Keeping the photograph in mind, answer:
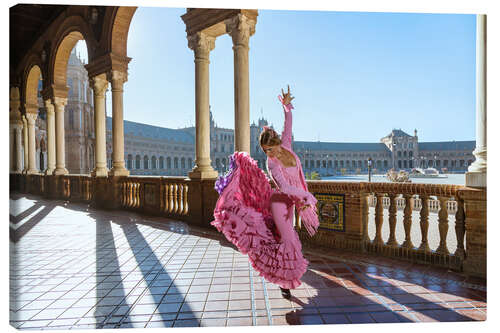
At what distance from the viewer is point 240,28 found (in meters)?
5.43

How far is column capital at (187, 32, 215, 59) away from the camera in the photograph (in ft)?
20.1

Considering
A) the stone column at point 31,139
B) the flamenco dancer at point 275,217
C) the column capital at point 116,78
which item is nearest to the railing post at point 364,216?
the flamenco dancer at point 275,217

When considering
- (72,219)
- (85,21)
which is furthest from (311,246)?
(85,21)

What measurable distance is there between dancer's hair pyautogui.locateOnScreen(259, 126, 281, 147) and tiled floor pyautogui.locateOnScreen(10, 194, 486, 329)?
4.91 feet

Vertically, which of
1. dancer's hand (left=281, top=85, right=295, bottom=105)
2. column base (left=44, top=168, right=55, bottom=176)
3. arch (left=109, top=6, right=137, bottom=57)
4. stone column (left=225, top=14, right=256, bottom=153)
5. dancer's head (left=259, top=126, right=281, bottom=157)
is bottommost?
column base (left=44, top=168, right=55, bottom=176)

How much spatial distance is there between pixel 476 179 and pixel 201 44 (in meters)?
5.34

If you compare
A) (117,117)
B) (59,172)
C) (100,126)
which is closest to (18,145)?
(59,172)

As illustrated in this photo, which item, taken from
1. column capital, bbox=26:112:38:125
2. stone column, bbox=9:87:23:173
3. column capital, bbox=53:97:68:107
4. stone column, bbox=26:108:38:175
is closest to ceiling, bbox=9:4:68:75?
stone column, bbox=9:87:23:173

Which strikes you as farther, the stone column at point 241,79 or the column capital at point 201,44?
the column capital at point 201,44

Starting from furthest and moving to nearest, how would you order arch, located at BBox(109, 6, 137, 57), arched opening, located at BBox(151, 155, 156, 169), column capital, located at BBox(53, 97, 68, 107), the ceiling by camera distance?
1. arched opening, located at BBox(151, 155, 156, 169)
2. column capital, located at BBox(53, 97, 68, 107)
3. the ceiling
4. arch, located at BBox(109, 6, 137, 57)

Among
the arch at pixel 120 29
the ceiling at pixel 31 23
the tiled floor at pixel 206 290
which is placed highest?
the ceiling at pixel 31 23

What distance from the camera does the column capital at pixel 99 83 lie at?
8820mm

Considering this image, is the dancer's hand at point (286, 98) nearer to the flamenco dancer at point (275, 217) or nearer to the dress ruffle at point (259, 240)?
the flamenco dancer at point (275, 217)

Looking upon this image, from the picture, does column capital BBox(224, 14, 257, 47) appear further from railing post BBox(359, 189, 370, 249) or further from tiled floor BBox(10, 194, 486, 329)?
tiled floor BBox(10, 194, 486, 329)
